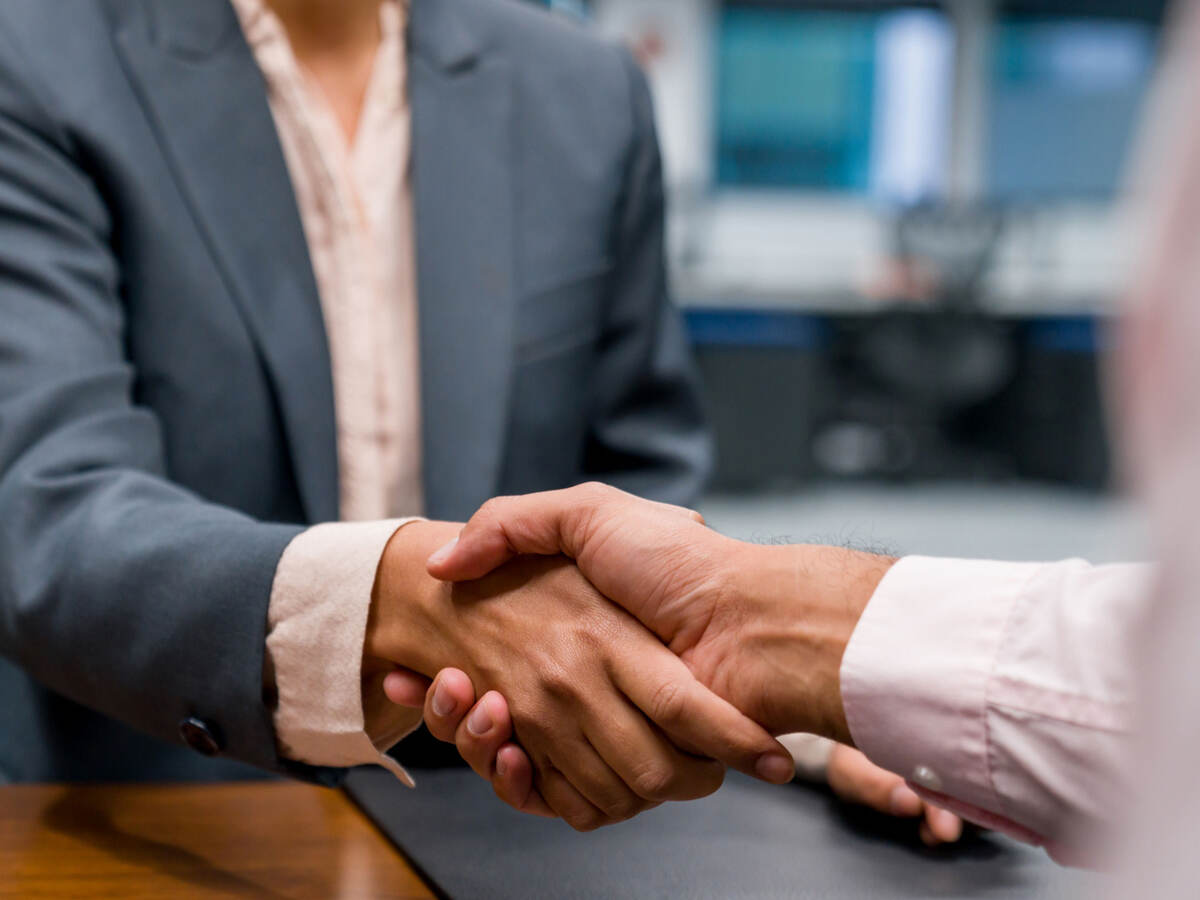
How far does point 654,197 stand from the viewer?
122 centimetres

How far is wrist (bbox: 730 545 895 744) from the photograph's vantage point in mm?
626

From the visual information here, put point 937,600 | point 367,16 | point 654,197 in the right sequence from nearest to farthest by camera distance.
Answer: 1. point 937,600
2. point 367,16
3. point 654,197

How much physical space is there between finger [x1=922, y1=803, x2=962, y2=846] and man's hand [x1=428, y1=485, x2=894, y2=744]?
0.09 meters

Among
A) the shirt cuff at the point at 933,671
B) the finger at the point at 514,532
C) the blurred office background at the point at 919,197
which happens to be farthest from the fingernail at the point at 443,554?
the blurred office background at the point at 919,197

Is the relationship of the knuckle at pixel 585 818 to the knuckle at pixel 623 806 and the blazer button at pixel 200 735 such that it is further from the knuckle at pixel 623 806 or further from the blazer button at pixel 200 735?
the blazer button at pixel 200 735

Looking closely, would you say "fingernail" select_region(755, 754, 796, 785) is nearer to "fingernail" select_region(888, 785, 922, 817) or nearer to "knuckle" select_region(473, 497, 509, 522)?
"fingernail" select_region(888, 785, 922, 817)

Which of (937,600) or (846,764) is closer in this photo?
(937,600)

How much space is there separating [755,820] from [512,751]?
14cm

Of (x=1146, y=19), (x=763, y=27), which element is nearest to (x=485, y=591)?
(x=763, y=27)

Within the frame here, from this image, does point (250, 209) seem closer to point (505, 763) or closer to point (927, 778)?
point (505, 763)

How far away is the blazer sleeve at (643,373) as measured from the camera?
3.83 ft

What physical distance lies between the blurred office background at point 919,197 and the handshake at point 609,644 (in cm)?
478

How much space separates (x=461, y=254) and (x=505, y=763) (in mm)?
509

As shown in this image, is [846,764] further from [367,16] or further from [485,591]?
[367,16]
